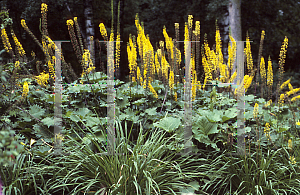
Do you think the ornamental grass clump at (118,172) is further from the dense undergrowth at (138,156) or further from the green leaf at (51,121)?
the green leaf at (51,121)

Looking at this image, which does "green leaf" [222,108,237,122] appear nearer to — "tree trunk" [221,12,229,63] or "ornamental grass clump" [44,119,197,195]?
"ornamental grass clump" [44,119,197,195]

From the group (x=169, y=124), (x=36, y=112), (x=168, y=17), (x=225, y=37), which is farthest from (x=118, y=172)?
(x=168, y=17)

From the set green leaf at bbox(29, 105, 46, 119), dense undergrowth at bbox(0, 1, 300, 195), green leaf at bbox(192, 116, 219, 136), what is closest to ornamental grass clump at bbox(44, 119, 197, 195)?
dense undergrowth at bbox(0, 1, 300, 195)

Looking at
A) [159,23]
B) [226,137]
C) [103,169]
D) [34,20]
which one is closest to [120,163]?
[103,169]

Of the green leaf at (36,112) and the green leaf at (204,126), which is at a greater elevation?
the green leaf at (36,112)

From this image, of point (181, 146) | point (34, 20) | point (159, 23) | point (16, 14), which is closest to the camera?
point (181, 146)

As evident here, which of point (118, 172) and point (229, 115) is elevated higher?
point (229, 115)

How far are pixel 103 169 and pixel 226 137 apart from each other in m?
1.25

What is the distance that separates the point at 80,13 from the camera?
8.26 m

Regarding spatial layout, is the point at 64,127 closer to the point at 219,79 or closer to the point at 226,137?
the point at 226,137

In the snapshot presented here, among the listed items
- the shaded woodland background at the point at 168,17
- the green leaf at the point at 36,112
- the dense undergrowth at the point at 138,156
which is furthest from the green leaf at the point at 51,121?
the shaded woodland background at the point at 168,17

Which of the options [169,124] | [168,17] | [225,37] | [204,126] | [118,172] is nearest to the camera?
[118,172]

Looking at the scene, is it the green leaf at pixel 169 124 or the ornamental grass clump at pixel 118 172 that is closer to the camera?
the ornamental grass clump at pixel 118 172

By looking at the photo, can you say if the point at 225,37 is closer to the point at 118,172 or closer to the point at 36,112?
the point at 36,112
